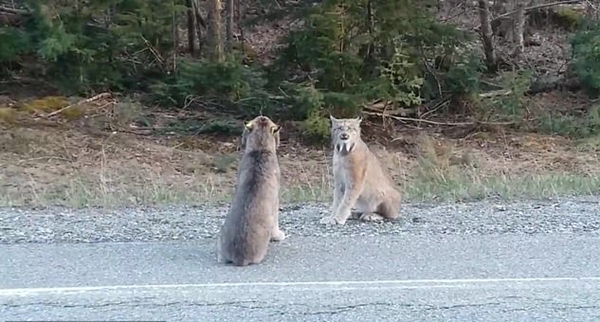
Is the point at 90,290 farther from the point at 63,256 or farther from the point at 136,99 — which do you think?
the point at 136,99

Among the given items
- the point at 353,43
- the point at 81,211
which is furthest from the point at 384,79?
the point at 81,211

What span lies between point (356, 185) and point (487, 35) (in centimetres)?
1459

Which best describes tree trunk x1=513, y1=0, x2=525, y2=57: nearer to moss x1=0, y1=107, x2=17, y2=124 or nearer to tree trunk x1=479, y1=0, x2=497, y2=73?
tree trunk x1=479, y1=0, x2=497, y2=73

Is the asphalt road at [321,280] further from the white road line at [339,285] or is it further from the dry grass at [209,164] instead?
the dry grass at [209,164]

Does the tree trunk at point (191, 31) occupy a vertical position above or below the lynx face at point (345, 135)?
above

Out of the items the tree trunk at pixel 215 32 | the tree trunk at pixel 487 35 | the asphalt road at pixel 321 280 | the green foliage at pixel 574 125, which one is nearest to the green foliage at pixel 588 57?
the green foliage at pixel 574 125

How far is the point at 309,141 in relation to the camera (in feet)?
64.2

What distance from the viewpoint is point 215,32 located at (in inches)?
820

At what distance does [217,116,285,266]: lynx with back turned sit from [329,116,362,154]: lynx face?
1188mm

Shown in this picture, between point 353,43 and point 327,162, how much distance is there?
279 centimetres

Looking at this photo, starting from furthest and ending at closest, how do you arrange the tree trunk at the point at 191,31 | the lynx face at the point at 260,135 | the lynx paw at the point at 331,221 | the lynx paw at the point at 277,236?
the tree trunk at the point at 191,31 < the lynx paw at the point at 331,221 < the lynx face at the point at 260,135 < the lynx paw at the point at 277,236

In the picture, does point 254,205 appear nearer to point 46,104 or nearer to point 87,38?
point 87,38

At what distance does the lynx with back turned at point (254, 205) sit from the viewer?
24.8 ft

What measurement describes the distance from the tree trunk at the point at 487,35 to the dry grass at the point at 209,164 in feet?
11.3
